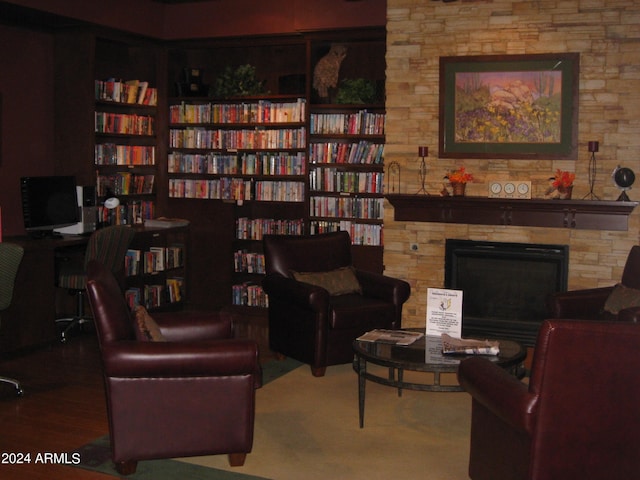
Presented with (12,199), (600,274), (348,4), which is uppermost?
(348,4)

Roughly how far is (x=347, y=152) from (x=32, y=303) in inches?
128

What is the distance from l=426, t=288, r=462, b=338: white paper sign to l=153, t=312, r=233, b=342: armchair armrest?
3.93 ft

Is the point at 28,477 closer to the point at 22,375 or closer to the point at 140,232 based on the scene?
the point at 22,375

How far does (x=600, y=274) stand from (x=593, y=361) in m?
3.87

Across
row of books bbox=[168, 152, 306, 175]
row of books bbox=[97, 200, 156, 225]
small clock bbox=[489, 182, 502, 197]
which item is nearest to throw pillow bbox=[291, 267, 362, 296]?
small clock bbox=[489, 182, 502, 197]

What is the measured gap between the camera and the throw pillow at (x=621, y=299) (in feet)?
18.6

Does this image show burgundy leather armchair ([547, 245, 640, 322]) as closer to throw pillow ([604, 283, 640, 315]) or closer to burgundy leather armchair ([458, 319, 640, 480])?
throw pillow ([604, 283, 640, 315])

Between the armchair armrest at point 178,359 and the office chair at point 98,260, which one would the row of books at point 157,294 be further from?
the armchair armrest at point 178,359

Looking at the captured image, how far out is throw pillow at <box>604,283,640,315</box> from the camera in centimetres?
568

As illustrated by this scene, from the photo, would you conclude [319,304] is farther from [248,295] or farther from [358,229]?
[248,295]

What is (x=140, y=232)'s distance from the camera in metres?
7.67

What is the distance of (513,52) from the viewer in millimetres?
6895

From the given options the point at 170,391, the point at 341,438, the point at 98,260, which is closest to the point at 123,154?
the point at 98,260

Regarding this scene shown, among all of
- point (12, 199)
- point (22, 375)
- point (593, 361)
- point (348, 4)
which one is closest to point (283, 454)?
point (593, 361)
